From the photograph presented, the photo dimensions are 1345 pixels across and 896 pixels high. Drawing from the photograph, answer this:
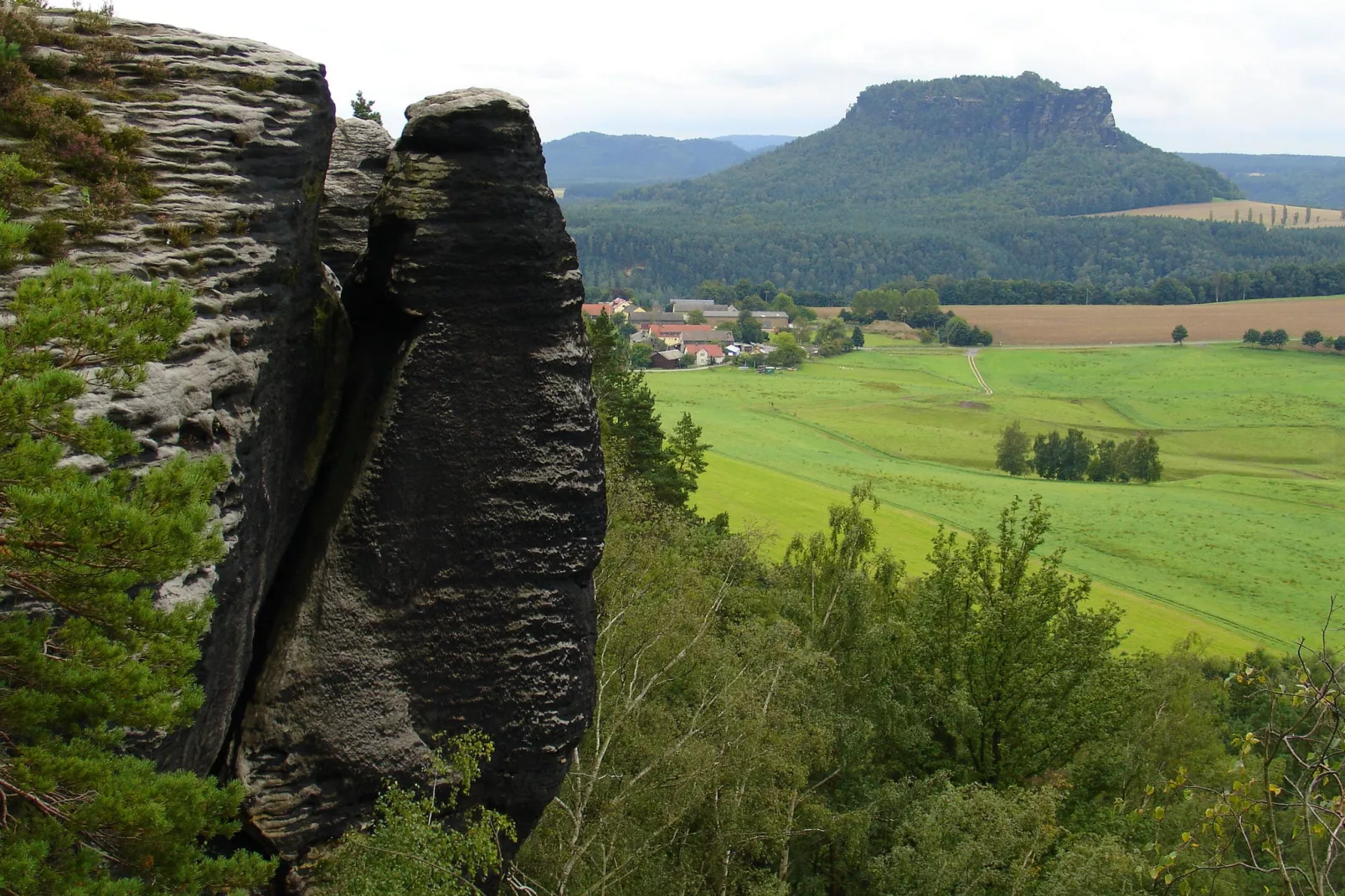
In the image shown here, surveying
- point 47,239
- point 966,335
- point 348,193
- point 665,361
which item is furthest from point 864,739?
point 966,335

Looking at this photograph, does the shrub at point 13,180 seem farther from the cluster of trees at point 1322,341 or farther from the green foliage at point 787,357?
the cluster of trees at point 1322,341

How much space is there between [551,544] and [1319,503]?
88.6 meters

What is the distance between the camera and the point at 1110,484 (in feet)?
Result: 298

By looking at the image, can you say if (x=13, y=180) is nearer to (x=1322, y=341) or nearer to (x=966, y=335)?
(x=1322, y=341)

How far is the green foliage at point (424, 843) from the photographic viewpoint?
11273 millimetres

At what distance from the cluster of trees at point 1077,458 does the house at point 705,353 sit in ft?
236

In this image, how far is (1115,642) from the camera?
28906mm

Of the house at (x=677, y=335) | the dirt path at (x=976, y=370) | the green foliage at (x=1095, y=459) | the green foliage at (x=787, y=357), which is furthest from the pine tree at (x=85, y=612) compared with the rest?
the house at (x=677, y=335)

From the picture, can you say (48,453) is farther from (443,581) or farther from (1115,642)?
(1115,642)

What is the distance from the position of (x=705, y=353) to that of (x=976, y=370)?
44.5 m

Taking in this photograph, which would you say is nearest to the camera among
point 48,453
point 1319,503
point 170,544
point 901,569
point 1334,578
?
point 48,453

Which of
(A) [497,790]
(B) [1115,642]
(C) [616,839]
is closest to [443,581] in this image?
(A) [497,790]

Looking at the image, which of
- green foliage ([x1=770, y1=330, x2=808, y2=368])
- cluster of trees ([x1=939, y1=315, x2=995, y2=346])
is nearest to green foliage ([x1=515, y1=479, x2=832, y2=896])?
green foliage ([x1=770, y1=330, x2=808, y2=368])

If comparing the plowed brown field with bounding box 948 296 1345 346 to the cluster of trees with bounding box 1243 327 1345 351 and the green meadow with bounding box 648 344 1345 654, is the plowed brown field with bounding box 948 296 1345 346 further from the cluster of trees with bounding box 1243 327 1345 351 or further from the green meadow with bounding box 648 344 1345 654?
the green meadow with bounding box 648 344 1345 654
